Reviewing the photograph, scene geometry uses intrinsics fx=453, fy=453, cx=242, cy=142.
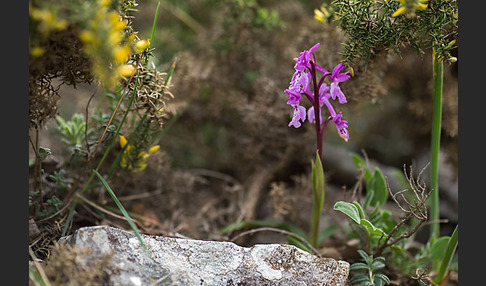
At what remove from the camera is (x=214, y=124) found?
3059mm

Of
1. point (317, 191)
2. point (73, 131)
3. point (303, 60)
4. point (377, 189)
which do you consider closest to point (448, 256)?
point (377, 189)

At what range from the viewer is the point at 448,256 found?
203 centimetres

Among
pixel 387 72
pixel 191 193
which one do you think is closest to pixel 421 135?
pixel 387 72

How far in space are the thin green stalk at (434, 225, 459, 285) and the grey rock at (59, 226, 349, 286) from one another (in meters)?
0.58

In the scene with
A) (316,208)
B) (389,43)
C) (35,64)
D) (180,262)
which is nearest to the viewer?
(35,64)

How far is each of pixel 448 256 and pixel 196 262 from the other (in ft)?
3.80

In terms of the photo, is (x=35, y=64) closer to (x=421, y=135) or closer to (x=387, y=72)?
(x=387, y=72)

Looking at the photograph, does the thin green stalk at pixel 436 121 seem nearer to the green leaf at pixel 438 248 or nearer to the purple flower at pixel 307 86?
the green leaf at pixel 438 248

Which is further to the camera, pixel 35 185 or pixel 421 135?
pixel 421 135

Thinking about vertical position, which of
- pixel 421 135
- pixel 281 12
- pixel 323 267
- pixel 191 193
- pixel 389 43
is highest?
pixel 281 12

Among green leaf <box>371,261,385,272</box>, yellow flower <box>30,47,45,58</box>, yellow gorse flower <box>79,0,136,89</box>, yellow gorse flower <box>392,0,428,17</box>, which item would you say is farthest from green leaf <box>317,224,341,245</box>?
yellow flower <box>30,47,45,58</box>

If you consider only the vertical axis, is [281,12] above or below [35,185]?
above

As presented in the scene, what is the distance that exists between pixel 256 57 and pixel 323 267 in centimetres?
152

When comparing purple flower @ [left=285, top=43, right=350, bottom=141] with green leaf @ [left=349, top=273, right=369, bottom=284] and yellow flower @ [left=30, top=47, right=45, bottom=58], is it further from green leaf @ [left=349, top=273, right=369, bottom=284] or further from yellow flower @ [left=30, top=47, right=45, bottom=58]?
yellow flower @ [left=30, top=47, right=45, bottom=58]
